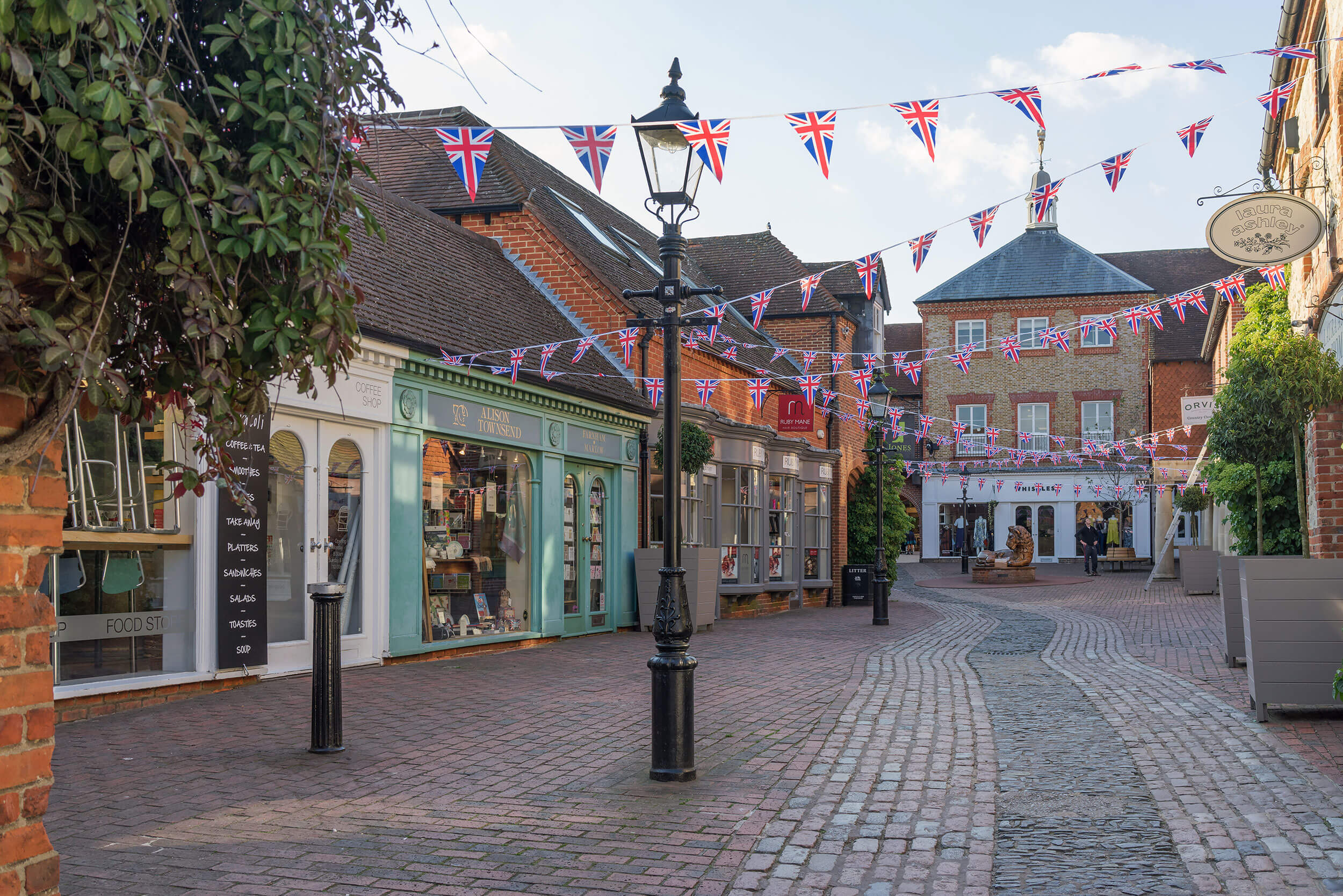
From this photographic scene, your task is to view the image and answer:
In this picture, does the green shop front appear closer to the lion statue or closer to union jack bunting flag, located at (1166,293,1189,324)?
union jack bunting flag, located at (1166,293,1189,324)

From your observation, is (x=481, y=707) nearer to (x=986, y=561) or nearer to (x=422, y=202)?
(x=422, y=202)

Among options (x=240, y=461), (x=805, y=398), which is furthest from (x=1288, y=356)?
(x=805, y=398)

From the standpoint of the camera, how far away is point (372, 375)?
11.1m

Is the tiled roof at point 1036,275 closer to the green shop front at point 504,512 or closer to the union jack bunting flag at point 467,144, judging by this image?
the green shop front at point 504,512

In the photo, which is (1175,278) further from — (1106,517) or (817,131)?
(817,131)

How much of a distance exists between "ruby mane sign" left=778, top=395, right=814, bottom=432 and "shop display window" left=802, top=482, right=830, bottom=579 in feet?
4.77

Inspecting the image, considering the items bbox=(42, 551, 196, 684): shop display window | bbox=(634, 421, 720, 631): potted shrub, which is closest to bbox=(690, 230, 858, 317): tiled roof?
bbox=(634, 421, 720, 631): potted shrub

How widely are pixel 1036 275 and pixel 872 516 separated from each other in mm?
22014

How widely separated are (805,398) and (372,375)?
13.1 meters

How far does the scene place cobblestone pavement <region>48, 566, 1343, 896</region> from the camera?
4.55 meters

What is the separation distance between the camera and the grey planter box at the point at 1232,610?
9.95m

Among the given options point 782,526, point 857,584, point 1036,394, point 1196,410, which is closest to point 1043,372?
point 1036,394

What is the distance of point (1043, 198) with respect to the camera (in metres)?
9.26

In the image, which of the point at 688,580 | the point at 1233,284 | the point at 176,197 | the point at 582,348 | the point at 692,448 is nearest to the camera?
the point at 176,197
